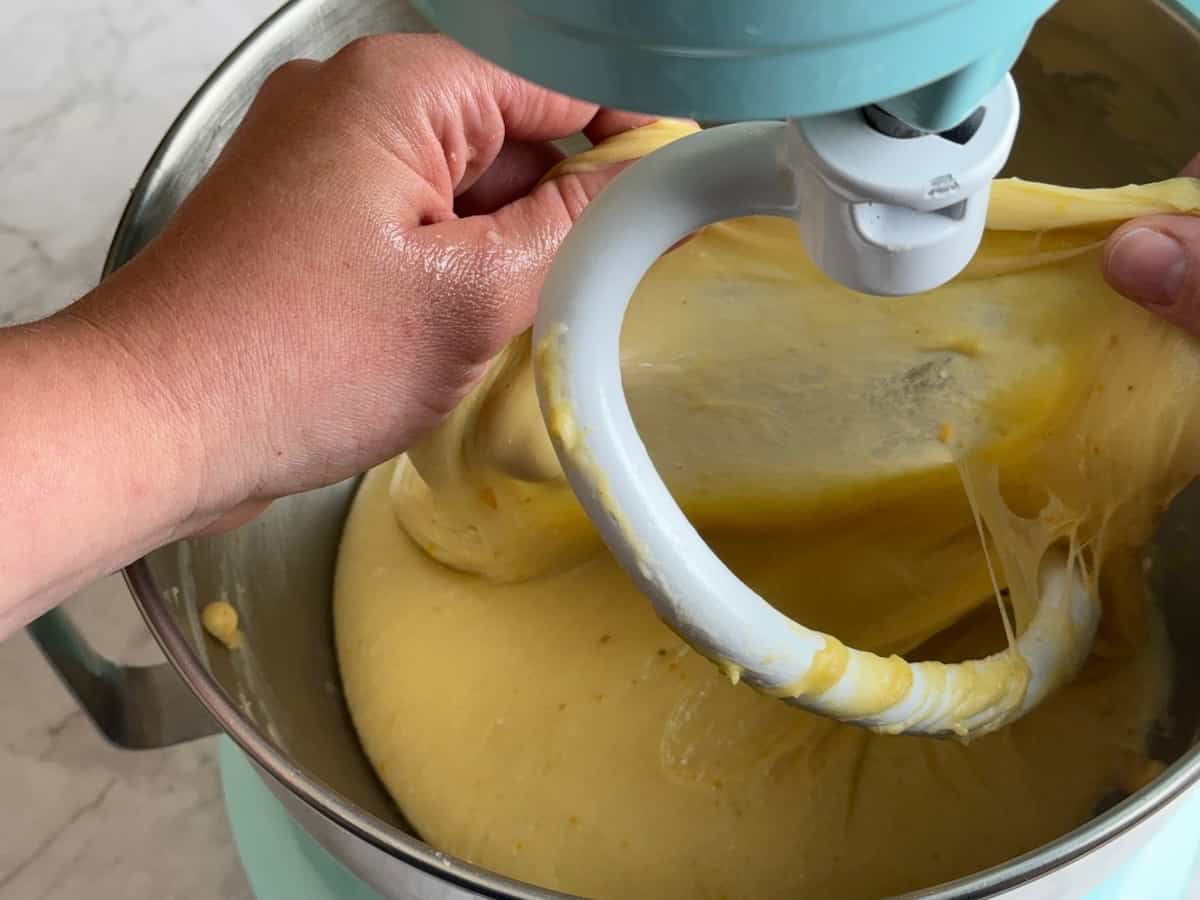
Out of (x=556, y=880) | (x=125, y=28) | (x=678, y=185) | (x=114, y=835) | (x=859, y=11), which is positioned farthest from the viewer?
(x=125, y=28)

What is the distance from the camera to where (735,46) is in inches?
7.7

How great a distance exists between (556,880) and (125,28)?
0.69 meters

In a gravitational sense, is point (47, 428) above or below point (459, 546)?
above

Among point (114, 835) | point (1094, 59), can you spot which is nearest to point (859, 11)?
point (1094, 59)

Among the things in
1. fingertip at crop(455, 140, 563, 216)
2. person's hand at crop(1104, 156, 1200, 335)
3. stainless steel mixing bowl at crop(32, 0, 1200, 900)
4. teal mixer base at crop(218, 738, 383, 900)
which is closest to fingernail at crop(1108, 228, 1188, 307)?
person's hand at crop(1104, 156, 1200, 335)

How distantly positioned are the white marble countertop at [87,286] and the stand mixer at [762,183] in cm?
44

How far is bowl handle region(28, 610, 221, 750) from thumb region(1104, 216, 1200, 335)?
0.45m

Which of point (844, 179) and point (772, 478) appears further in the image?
point (772, 478)

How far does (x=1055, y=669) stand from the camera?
49 centimetres

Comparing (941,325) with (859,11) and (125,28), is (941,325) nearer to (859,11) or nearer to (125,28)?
(859,11)

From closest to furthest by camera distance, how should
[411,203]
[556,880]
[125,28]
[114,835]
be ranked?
[411,203] → [556,880] → [114,835] → [125,28]

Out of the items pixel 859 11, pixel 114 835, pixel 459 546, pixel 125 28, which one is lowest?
pixel 114 835

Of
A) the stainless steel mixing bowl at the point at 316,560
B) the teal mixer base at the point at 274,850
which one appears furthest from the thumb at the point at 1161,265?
the teal mixer base at the point at 274,850

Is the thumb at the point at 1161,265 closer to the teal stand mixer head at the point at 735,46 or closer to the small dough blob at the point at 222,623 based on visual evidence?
the teal stand mixer head at the point at 735,46
